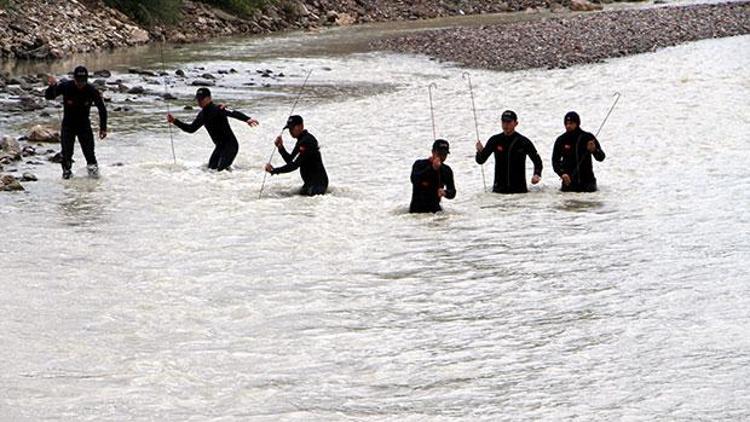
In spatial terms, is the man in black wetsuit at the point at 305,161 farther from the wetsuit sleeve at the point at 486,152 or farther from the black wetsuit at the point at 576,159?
the black wetsuit at the point at 576,159

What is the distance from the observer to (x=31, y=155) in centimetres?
2197

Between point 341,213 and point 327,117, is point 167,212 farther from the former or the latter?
point 327,117

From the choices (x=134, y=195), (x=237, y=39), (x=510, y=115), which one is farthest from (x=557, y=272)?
(x=237, y=39)

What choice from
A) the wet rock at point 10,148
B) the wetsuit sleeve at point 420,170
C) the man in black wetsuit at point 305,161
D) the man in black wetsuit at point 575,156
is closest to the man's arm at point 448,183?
the wetsuit sleeve at point 420,170

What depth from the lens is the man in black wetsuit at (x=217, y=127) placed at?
65.7 feet

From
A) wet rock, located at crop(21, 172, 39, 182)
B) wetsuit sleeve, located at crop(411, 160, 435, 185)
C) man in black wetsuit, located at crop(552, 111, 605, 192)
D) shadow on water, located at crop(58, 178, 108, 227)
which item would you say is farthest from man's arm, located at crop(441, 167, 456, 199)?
wet rock, located at crop(21, 172, 39, 182)

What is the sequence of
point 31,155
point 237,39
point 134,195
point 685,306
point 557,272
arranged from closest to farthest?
point 685,306 < point 557,272 < point 134,195 < point 31,155 < point 237,39

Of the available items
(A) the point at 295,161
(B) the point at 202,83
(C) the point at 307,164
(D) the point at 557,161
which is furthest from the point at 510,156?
(B) the point at 202,83

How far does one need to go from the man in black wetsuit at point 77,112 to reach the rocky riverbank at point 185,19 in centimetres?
2026

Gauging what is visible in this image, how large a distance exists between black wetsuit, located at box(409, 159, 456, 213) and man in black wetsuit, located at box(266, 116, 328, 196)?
175 cm

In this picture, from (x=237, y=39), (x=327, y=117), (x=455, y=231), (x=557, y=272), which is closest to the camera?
(x=557, y=272)

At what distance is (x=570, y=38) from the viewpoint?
4509 cm

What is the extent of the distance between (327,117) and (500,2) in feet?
129

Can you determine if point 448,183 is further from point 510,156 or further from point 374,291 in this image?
point 374,291
